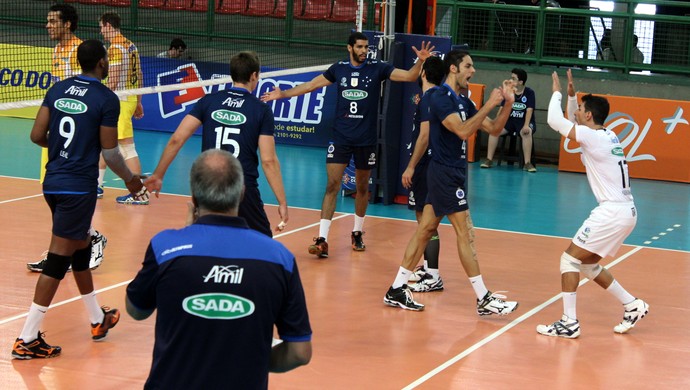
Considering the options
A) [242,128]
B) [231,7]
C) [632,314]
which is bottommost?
[632,314]

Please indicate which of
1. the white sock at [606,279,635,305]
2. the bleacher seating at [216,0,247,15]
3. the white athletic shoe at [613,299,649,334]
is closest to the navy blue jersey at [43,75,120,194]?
the white sock at [606,279,635,305]

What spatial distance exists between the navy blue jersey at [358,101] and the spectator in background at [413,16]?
3068 millimetres

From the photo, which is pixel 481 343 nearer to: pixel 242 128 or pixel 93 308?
pixel 242 128

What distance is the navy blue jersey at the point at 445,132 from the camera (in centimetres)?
904

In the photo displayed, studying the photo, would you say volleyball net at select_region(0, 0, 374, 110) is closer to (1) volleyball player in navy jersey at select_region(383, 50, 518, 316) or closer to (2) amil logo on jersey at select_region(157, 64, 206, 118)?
(2) amil logo on jersey at select_region(157, 64, 206, 118)

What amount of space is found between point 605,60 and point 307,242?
9.99m

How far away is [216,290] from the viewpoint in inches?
150

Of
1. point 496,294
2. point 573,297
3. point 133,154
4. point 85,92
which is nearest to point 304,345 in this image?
point 85,92

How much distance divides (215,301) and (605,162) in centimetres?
550

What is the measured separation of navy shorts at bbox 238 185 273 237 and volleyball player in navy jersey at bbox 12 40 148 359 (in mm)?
827

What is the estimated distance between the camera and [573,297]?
8695 mm

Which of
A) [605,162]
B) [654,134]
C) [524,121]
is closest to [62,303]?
[605,162]

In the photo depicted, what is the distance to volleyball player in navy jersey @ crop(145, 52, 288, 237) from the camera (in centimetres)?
754

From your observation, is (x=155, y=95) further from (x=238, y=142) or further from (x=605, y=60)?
(x=238, y=142)
